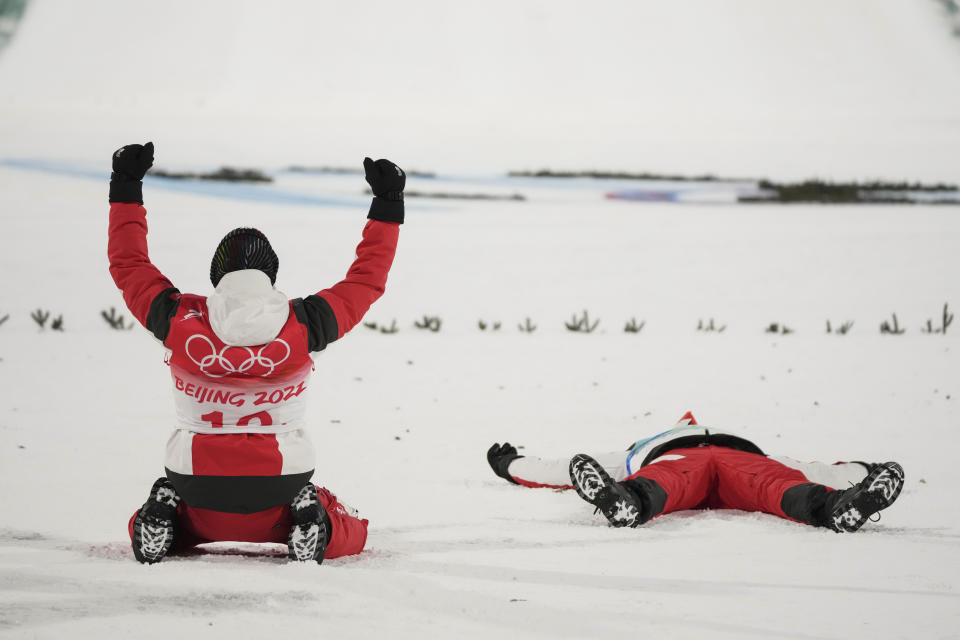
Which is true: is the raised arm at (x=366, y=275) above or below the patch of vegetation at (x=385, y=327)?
above

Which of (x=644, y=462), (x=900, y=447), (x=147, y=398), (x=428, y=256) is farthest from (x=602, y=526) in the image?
(x=428, y=256)

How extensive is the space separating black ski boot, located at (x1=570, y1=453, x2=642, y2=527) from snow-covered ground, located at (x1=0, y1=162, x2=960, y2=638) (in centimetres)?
4

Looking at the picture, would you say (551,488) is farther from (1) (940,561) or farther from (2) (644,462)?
(1) (940,561)

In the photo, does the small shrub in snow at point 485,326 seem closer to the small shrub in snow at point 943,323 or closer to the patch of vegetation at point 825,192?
the small shrub in snow at point 943,323

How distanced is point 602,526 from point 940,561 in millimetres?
704

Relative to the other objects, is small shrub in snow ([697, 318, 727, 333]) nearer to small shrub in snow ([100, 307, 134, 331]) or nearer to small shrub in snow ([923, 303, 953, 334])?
small shrub in snow ([923, 303, 953, 334])

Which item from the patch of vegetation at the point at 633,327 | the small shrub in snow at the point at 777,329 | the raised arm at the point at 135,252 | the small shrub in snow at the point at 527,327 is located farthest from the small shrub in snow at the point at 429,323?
the raised arm at the point at 135,252

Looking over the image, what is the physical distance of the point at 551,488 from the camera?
2672 mm

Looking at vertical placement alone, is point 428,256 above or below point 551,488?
above

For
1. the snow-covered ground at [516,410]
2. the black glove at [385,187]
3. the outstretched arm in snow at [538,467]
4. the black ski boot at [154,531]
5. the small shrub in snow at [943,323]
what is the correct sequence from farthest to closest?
the small shrub in snow at [943,323] < the outstretched arm in snow at [538,467] < the black glove at [385,187] < the black ski boot at [154,531] < the snow-covered ground at [516,410]

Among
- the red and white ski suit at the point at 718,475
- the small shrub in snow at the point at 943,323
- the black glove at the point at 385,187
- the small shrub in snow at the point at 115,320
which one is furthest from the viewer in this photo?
the small shrub in snow at the point at 943,323

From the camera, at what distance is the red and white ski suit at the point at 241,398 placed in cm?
183

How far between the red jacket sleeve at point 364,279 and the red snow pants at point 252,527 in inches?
14.4

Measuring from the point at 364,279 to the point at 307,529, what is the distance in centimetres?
51
